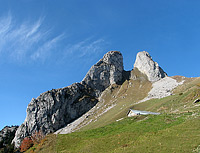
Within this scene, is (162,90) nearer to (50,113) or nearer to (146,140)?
→ (50,113)

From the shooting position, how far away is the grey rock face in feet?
592

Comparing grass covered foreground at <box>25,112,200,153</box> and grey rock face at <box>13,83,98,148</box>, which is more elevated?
grey rock face at <box>13,83,98,148</box>

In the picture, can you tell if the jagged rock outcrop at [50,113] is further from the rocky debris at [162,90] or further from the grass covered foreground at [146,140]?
the grass covered foreground at [146,140]

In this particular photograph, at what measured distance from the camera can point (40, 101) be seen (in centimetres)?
19688

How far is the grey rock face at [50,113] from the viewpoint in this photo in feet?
592

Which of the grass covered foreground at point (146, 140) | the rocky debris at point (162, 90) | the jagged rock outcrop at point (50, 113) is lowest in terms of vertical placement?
the grass covered foreground at point (146, 140)

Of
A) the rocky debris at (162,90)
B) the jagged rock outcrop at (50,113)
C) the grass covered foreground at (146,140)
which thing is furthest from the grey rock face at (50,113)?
the grass covered foreground at (146,140)

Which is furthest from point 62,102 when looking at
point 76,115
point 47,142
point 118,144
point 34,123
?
point 118,144

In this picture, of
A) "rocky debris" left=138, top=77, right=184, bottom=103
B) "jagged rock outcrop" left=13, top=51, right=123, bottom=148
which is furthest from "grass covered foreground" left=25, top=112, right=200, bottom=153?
"jagged rock outcrop" left=13, top=51, right=123, bottom=148

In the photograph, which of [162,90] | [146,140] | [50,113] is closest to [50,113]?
[50,113]

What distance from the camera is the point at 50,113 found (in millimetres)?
186250

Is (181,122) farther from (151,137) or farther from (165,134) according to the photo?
(151,137)

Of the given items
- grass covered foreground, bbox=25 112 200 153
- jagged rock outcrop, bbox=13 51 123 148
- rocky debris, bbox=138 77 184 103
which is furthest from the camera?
jagged rock outcrop, bbox=13 51 123 148

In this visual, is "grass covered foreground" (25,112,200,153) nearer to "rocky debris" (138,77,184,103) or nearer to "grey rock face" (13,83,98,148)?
"rocky debris" (138,77,184,103)
